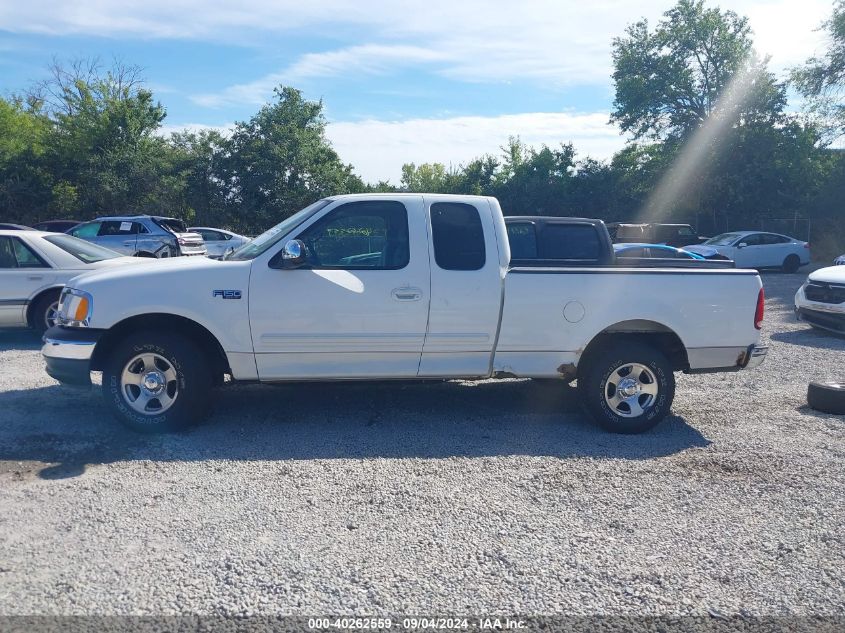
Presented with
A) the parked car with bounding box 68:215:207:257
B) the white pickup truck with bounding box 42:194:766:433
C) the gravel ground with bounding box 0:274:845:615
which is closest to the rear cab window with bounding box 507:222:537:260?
the gravel ground with bounding box 0:274:845:615

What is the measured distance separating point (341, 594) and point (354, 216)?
11.4ft

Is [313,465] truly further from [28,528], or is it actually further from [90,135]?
[90,135]

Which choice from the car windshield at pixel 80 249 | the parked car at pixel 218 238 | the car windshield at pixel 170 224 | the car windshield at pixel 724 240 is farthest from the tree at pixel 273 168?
the car windshield at pixel 80 249

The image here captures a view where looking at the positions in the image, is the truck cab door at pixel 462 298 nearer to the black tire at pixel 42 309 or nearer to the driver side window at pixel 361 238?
the driver side window at pixel 361 238

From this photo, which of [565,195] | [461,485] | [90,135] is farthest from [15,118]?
[461,485]

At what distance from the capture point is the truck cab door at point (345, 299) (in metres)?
5.98

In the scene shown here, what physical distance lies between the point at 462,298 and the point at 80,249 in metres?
6.56

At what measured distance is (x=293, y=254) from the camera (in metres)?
5.78

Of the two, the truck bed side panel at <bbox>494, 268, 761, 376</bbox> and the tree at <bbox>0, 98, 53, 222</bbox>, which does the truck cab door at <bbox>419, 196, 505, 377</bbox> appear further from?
the tree at <bbox>0, 98, 53, 222</bbox>

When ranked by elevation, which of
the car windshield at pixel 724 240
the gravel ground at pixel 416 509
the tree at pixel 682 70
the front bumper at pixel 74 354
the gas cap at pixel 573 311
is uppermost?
the tree at pixel 682 70

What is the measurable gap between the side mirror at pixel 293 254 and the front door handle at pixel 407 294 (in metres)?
0.79

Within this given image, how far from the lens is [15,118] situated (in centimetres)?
3650

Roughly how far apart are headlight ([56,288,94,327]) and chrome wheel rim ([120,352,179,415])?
0.52 meters

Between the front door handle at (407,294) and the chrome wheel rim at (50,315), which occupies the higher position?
the front door handle at (407,294)
